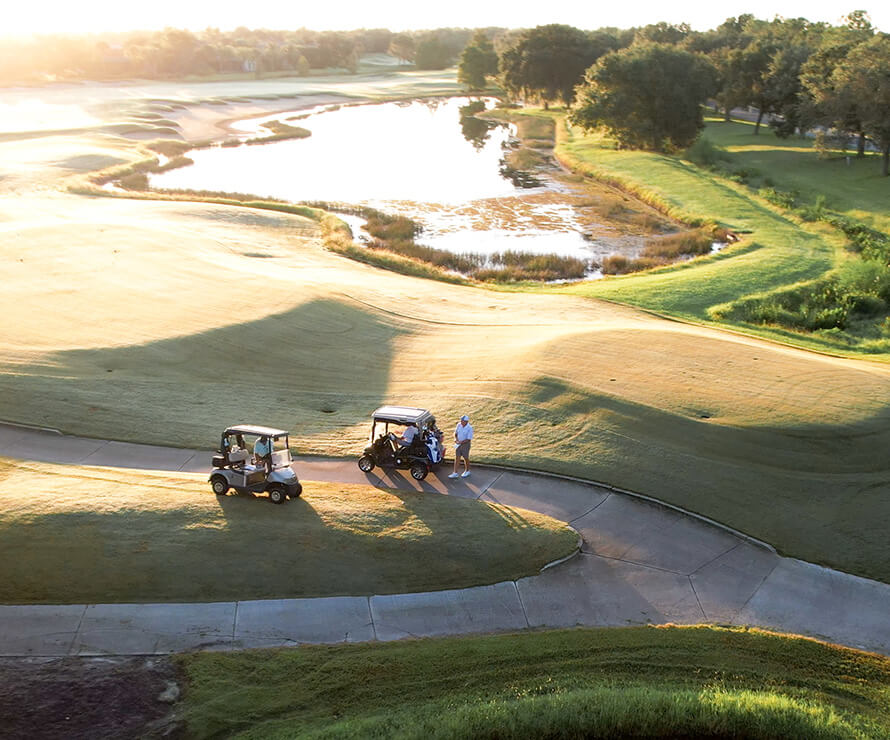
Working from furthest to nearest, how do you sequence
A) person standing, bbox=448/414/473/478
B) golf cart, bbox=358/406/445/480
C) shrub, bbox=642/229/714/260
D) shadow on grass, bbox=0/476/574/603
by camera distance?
shrub, bbox=642/229/714/260
golf cart, bbox=358/406/445/480
person standing, bbox=448/414/473/478
shadow on grass, bbox=0/476/574/603

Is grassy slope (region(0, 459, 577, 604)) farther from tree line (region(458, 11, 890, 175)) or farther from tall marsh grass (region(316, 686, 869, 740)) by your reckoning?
tree line (region(458, 11, 890, 175))

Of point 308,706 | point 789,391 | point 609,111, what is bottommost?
point 308,706

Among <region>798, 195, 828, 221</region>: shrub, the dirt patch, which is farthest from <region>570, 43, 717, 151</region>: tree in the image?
the dirt patch

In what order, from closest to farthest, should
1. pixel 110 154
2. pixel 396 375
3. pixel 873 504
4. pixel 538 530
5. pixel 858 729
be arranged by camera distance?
pixel 858 729
pixel 538 530
pixel 873 504
pixel 396 375
pixel 110 154

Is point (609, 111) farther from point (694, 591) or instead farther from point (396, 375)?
point (694, 591)

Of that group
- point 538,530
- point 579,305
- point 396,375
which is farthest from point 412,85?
point 538,530

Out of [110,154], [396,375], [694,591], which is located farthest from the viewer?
[110,154]

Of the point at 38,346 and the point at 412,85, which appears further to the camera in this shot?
the point at 412,85
